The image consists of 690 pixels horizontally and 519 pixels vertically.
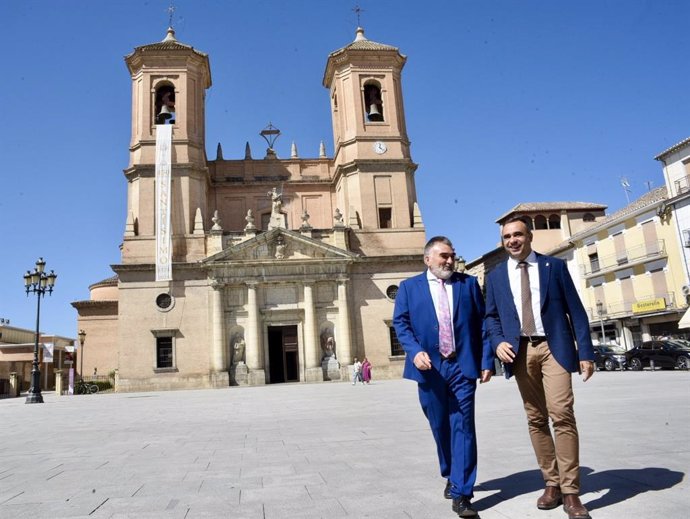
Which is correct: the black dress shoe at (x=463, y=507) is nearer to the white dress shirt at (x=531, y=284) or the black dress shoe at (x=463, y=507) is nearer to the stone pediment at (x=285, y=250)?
the white dress shirt at (x=531, y=284)

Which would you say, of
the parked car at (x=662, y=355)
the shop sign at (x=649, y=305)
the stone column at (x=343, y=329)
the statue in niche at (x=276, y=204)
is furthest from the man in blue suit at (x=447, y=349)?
the shop sign at (x=649, y=305)

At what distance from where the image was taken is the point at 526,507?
13.1 feet

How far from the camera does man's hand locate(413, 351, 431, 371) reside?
13.7 ft

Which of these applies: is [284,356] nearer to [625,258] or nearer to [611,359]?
[611,359]

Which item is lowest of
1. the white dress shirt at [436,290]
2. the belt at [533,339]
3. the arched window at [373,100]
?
the belt at [533,339]

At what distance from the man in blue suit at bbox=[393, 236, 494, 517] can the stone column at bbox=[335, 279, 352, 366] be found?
27206 mm

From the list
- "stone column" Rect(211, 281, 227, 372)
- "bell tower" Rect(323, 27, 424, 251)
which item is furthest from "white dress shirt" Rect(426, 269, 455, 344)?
"bell tower" Rect(323, 27, 424, 251)

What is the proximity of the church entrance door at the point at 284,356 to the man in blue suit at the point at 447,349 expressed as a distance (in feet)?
92.1

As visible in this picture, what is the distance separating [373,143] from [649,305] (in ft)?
62.7

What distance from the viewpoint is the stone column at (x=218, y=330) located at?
3066 cm

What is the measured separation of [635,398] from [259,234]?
2366 centimetres

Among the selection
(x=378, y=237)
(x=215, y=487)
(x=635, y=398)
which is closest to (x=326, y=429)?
(x=215, y=487)

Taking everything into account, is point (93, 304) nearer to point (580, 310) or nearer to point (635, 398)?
point (635, 398)

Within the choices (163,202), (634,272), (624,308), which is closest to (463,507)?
(163,202)
